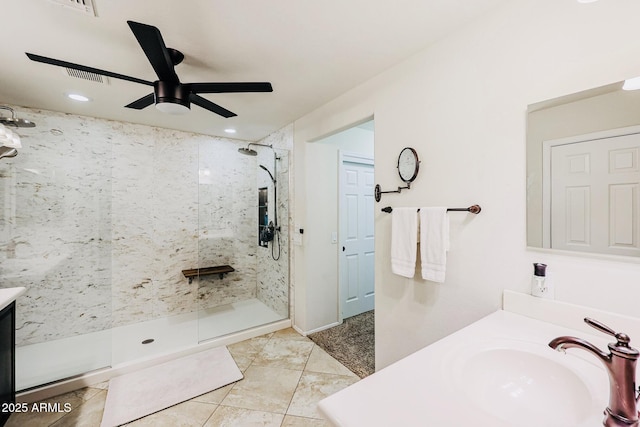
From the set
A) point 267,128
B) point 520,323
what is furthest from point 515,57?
point 267,128

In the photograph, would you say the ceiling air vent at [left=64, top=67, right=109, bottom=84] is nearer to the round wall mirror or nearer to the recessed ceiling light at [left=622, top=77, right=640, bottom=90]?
the round wall mirror

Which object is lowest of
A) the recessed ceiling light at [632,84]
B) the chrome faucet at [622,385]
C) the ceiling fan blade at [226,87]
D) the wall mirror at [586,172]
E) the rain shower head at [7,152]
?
the chrome faucet at [622,385]

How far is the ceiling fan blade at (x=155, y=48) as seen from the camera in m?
1.16

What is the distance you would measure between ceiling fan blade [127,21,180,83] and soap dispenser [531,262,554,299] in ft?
6.61

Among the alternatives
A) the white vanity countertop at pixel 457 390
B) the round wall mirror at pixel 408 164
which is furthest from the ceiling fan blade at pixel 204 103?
the white vanity countertop at pixel 457 390

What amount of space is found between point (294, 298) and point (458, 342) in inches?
97.7

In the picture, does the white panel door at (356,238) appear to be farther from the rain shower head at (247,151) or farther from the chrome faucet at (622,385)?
the chrome faucet at (622,385)

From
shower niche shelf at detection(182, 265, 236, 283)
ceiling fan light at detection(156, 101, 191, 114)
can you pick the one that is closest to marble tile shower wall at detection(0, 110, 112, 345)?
shower niche shelf at detection(182, 265, 236, 283)

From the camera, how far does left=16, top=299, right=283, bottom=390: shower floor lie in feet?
7.50

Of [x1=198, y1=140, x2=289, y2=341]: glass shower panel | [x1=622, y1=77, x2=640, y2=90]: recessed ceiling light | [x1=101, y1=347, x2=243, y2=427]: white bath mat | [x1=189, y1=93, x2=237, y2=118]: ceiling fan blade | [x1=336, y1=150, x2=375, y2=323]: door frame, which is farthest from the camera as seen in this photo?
[x1=198, y1=140, x2=289, y2=341]: glass shower panel

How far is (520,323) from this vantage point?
3.90ft

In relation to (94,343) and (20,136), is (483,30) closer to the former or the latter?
(20,136)

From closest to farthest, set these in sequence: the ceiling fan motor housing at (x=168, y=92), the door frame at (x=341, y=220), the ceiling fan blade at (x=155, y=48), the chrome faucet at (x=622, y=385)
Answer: the chrome faucet at (x=622, y=385) < the ceiling fan blade at (x=155, y=48) < the ceiling fan motor housing at (x=168, y=92) < the door frame at (x=341, y=220)

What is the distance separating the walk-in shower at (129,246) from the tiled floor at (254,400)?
1.25ft
